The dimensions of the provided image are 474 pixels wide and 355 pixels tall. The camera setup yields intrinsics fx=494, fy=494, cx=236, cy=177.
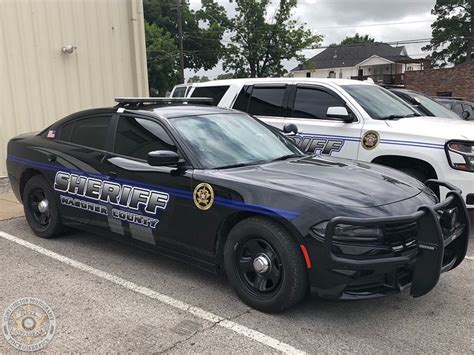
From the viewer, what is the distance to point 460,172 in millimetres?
5559

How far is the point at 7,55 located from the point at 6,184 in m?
2.36

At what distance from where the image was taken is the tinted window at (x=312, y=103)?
22.4ft

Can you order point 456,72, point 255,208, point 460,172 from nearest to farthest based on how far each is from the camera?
point 255,208 < point 460,172 < point 456,72

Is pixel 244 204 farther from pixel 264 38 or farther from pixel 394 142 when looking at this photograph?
pixel 264 38

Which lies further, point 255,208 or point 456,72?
point 456,72

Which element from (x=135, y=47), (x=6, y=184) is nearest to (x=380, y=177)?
(x=6, y=184)

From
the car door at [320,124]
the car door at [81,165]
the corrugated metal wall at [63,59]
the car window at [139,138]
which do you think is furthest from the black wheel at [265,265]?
the corrugated metal wall at [63,59]

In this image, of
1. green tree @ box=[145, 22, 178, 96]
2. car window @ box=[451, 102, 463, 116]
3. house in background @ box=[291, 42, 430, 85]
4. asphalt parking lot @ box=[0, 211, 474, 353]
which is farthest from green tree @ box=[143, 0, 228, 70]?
asphalt parking lot @ box=[0, 211, 474, 353]

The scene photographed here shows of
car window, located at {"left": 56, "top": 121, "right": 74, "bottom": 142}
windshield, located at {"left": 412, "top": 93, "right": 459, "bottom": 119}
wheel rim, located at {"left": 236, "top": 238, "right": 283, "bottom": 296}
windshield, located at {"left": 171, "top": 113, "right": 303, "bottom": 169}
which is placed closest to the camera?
wheel rim, located at {"left": 236, "top": 238, "right": 283, "bottom": 296}

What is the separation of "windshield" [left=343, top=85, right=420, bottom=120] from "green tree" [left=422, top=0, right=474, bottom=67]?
5098cm

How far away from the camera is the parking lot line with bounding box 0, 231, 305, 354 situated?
3339mm

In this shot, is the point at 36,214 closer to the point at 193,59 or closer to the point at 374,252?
the point at 374,252

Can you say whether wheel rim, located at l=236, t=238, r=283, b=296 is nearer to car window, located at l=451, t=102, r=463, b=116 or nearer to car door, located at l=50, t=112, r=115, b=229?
car door, located at l=50, t=112, r=115, b=229

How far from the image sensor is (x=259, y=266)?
12.1 ft
